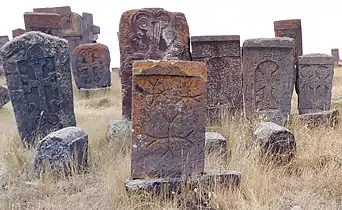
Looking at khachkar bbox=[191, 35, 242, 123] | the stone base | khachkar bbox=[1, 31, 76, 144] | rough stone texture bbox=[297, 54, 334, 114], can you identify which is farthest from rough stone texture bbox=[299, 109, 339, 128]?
khachkar bbox=[1, 31, 76, 144]

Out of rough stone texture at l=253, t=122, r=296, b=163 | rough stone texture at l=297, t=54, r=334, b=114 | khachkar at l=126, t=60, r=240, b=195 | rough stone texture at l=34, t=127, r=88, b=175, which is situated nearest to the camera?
khachkar at l=126, t=60, r=240, b=195

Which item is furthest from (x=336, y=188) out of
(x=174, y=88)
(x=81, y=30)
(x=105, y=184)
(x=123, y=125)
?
(x=81, y=30)

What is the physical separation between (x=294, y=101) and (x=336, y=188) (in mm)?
5804

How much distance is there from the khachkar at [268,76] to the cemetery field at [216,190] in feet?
4.14

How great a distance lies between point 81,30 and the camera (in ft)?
54.4

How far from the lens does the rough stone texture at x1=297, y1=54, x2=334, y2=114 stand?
7.10m

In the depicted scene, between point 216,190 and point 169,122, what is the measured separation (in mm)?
597

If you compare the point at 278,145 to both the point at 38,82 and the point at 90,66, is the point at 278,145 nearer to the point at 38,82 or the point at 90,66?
the point at 38,82

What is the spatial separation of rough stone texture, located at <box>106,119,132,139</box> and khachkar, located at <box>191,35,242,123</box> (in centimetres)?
137

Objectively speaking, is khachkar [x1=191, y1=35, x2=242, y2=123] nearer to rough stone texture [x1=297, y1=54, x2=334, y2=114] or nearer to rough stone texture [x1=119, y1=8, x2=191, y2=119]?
rough stone texture [x1=119, y1=8, x2=191, y2=119]

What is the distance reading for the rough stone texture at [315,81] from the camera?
710cm

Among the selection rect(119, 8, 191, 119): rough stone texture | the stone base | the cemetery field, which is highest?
rect(119, 8, 191, 119): rough stone texture

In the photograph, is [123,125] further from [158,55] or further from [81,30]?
[81,30]

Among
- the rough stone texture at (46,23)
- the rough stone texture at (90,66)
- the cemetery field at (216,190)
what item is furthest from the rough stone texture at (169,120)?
the rough stone texture at (90,66)
